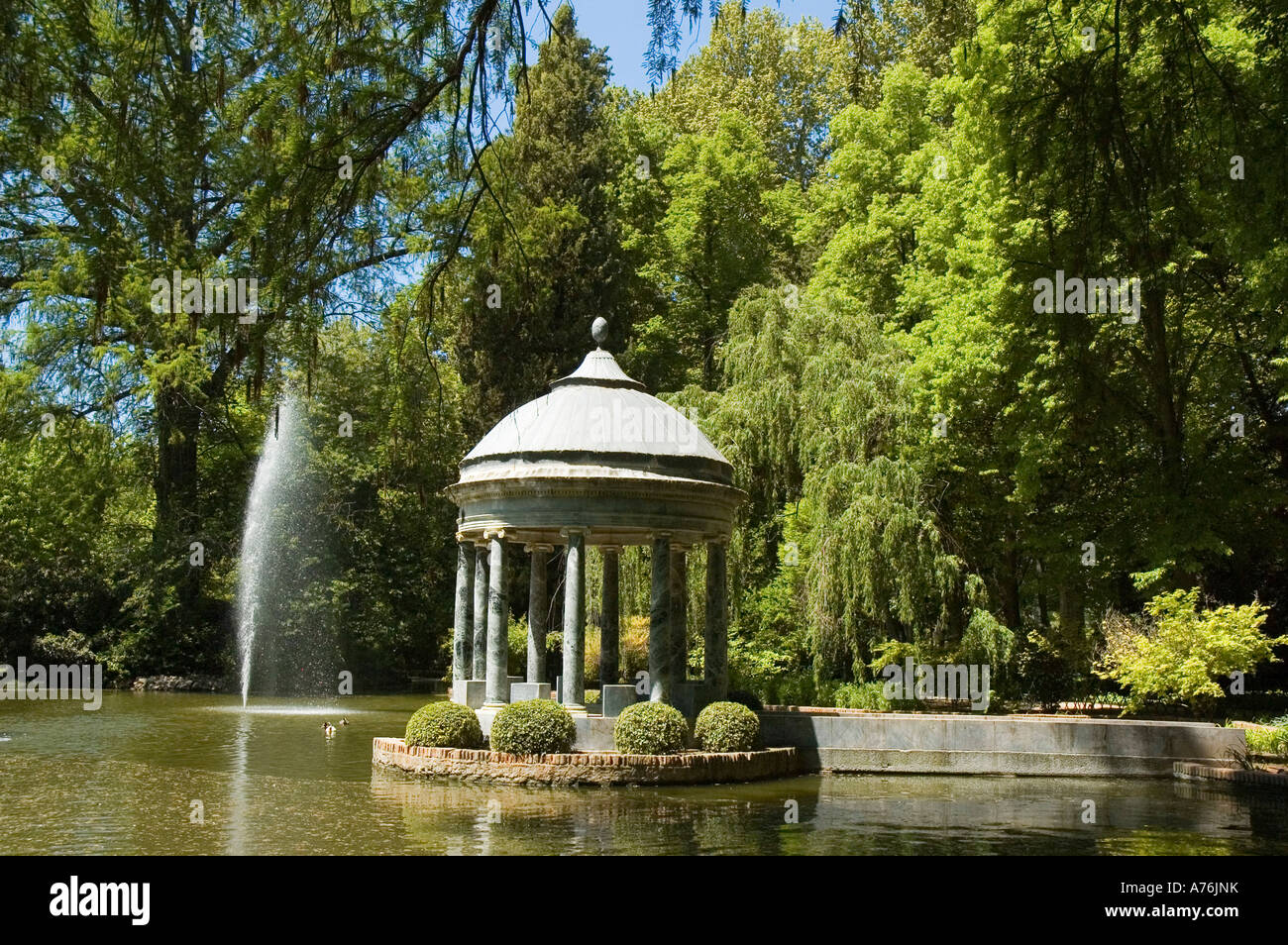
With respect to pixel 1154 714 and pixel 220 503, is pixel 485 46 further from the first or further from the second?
pixel 220 503

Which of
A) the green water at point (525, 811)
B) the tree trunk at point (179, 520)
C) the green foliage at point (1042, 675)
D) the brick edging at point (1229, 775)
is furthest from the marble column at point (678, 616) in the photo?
the tree trunk at point (179, 520)

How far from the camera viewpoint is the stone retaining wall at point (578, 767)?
16375 millimetres

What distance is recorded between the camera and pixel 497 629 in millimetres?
18609

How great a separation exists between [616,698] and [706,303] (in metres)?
24.2

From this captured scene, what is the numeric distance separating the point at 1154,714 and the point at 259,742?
16.0m

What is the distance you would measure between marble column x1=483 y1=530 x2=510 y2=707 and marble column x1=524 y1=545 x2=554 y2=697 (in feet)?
1.97

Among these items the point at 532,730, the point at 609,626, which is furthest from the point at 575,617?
the point at 609,626

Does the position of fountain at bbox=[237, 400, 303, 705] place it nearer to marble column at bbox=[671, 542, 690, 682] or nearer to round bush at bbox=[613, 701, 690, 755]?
marble column at bbox=[671, 542, 690, 682]

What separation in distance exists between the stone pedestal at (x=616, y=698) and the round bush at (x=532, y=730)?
1.92 m

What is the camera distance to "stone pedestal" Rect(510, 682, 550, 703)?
1941 cm

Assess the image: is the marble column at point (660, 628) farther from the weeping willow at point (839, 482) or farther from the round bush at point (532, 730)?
the weeping willow at point (839, 482)

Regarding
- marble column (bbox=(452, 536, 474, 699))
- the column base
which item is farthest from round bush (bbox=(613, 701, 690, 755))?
marble column (bbox=(452, 536, 474, 699))
